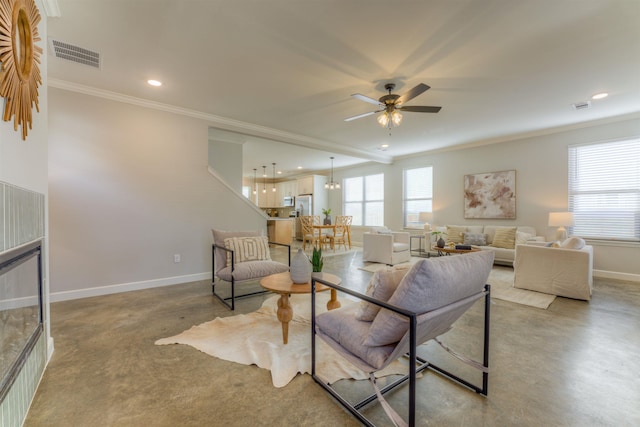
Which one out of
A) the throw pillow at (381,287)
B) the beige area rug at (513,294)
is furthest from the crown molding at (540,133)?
the throw pillow at (381,287)

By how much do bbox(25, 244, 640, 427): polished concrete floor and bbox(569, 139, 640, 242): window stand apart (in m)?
2.60

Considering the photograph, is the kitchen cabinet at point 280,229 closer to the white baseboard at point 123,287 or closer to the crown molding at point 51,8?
the white baseboard at point 123,287

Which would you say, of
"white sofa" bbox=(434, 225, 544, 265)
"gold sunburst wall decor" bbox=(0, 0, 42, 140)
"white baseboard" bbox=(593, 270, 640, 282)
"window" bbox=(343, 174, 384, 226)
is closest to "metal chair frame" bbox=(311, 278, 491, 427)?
"gold sunburst wall decor" bbox=(0, 0, 42, 140)

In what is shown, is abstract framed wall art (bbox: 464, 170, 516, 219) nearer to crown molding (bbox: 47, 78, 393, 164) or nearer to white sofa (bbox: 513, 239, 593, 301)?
white sofa (bbox: 513, 239, 593, 301)

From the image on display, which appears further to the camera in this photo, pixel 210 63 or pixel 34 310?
pixel 210 63

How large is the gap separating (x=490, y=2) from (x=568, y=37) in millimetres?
1033

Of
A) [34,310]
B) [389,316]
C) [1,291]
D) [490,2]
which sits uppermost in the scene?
[490,2]

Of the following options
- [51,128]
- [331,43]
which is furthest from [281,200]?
[331,43]

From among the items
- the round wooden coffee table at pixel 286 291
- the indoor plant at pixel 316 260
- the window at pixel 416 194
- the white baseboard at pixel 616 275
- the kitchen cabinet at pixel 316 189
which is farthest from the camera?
the kitchen cabinet at pixel 316 189

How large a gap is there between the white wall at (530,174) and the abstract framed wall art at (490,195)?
0.11 m

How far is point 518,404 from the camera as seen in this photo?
1.54m

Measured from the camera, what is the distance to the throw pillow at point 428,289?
3.84 ft

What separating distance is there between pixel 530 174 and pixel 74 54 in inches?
286

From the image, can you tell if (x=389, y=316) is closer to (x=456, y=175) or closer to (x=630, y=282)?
(x=630, y=282)
